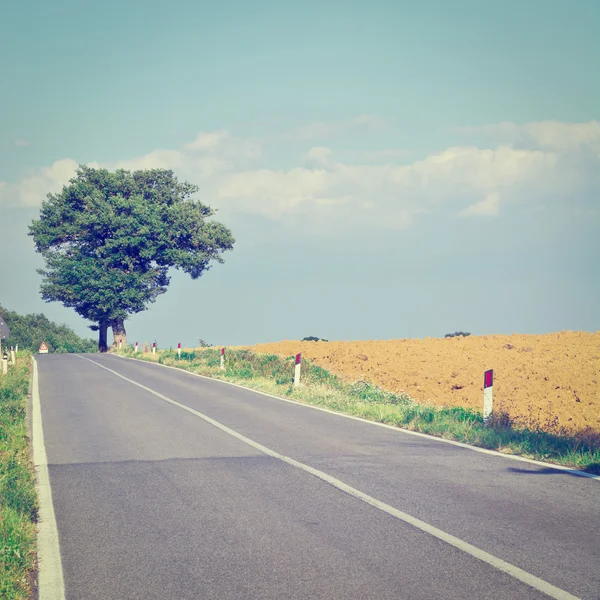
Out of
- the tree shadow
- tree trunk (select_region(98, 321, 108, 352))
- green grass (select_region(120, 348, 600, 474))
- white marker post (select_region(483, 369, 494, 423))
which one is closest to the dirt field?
green grass (select_region(120, 348, 600, 474))

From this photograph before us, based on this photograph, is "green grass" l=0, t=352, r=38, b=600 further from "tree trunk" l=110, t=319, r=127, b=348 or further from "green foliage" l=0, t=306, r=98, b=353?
"green foliage" l=0, t=306, r=98, b=353

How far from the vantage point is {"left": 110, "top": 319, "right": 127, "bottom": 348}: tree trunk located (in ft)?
161

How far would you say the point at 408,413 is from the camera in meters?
12.6

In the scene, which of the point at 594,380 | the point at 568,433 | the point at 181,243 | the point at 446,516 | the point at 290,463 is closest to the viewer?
the point at 446,516

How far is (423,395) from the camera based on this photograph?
696 inches

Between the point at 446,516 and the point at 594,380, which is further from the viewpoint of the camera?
the point at 594,380

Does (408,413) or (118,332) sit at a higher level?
(118,332)

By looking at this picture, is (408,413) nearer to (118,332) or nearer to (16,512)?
(16,512)

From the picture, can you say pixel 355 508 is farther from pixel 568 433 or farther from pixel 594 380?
pixel 594 380

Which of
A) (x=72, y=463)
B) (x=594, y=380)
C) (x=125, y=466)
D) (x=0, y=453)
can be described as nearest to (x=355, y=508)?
(x=125, y=466)

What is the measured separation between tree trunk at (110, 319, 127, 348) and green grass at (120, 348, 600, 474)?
81.2 feet

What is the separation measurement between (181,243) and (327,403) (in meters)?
35.9

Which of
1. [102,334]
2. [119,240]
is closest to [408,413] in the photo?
[119,240]

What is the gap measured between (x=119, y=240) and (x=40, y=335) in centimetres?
3151
